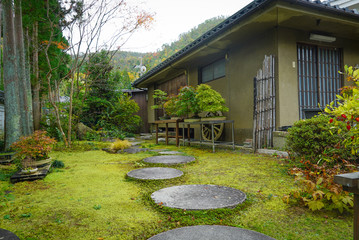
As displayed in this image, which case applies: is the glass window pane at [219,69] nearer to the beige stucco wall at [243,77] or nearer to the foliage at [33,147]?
the beige stucco wall at [243,77]

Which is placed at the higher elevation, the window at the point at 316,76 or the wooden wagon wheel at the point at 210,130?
the window at the point at 316,76

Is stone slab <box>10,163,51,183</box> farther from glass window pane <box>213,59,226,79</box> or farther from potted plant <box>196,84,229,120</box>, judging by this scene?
glass window pane <box>213,59,226,79</box>

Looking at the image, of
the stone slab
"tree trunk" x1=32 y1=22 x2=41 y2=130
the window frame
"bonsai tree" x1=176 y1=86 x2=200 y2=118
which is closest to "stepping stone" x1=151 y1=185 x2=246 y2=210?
the stone slab

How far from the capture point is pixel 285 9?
416 centimetres

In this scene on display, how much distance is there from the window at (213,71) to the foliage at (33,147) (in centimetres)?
522

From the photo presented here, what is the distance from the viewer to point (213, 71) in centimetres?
745

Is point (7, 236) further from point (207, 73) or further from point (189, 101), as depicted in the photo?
point (207, 73)

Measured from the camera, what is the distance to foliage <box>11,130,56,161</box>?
3.16 metres

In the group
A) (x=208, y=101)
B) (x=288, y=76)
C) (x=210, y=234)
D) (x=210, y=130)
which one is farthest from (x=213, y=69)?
(x=210, y=234)

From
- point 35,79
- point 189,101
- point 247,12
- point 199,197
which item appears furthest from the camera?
point 35,79

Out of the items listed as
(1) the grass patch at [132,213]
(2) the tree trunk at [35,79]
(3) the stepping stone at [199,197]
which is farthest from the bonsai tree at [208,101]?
(2) the tree trunk at [35,79]

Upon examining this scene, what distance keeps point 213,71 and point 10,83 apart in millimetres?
5598

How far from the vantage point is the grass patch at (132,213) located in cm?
147

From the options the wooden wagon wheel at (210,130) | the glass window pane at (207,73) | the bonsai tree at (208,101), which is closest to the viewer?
the bonsai tree at (208,101)
